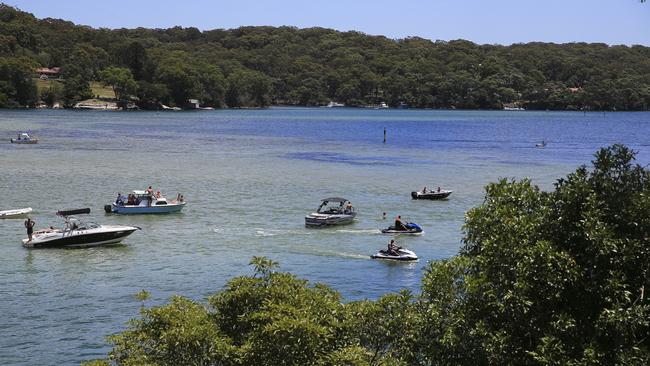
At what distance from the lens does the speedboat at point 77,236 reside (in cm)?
4588

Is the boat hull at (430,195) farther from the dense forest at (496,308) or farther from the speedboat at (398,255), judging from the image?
the dense forest at (496,308)

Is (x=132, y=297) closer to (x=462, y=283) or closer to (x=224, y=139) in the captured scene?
(x=462, y=283)

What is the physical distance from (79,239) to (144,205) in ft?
44.6

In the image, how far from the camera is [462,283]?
16.9 metres

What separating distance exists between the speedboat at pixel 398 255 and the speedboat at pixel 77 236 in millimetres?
14352

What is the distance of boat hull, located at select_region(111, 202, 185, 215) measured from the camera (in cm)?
5934

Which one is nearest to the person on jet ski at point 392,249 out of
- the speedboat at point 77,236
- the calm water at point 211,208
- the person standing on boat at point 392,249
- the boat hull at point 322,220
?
the person standing on boat at point 392,249

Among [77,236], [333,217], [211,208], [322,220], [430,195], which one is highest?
[77,236]

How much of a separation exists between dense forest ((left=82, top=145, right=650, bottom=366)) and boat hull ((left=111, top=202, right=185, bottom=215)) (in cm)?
4322

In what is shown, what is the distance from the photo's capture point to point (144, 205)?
197ft

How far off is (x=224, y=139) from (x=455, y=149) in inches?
1536

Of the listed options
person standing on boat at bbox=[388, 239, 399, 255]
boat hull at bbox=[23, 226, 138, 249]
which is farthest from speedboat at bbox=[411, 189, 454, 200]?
boat hull at bbox=[23, 226, 138, 249]

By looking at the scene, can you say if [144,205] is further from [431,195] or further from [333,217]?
[431,195]

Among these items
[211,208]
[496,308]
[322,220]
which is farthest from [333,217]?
[496,308]
